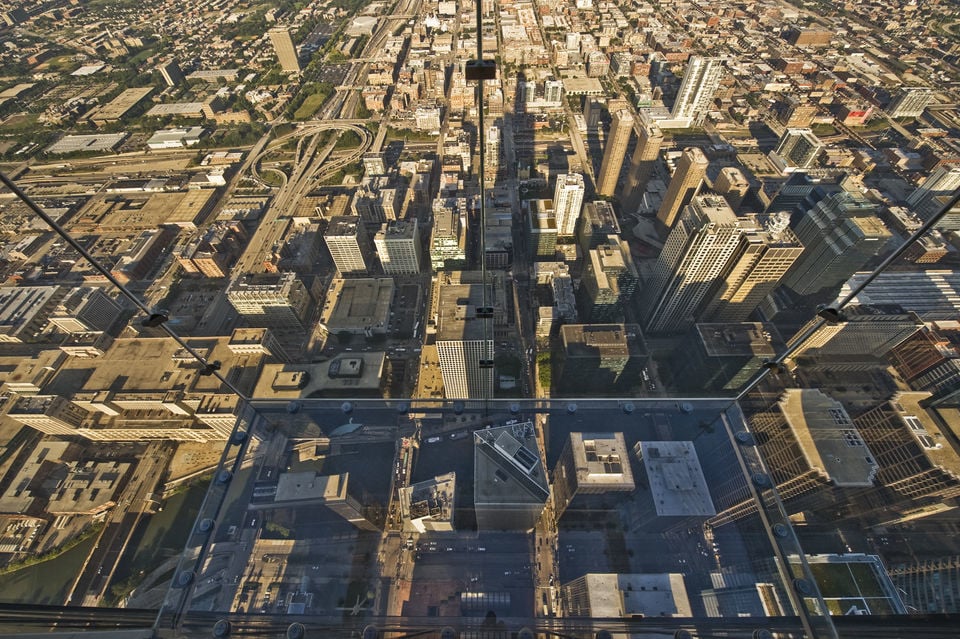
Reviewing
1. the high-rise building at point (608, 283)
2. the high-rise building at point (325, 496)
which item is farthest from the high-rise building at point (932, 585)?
the high-rise building at point (325, 496)

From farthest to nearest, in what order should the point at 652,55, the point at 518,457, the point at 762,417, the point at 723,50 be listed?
the point at 723,50, the point at 652,55, the point at 762,417, the point at 518,457

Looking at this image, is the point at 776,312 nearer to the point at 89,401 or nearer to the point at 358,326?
the point at 358,326

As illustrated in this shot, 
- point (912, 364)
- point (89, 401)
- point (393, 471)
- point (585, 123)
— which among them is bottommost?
point (89, 401)

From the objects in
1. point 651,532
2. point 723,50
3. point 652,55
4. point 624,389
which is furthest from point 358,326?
point 723,50

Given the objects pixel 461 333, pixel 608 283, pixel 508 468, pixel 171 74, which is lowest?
pixel 508 468

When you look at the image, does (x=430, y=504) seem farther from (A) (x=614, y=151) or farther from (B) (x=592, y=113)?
(B) (x=592, y=113)

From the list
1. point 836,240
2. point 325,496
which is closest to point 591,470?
point 325,496
